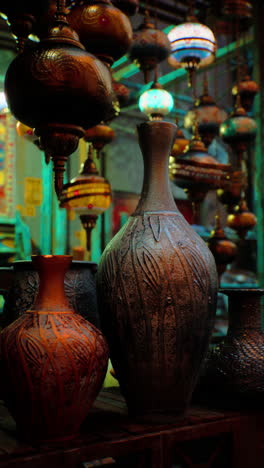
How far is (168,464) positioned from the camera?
121 centimetres

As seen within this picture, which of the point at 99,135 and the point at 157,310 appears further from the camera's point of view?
the point at 99,135

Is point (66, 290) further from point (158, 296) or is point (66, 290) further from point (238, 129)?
point (238, 129)

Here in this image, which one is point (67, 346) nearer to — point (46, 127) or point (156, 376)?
point (156, 376)

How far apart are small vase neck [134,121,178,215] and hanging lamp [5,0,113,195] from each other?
149 millimetres

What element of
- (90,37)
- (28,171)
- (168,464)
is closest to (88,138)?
(90,37)

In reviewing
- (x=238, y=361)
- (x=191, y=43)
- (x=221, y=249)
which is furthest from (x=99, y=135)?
(x=238, y=361)

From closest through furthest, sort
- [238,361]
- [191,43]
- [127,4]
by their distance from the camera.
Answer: [238,361] < [127,4] < [191,43]

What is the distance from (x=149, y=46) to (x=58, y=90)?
1586 mm

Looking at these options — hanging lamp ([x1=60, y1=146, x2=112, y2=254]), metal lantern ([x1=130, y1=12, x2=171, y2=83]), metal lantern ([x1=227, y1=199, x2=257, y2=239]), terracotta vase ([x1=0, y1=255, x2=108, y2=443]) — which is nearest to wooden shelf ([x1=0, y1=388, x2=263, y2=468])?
terracotta vase ([x1=0, y1=255, x2=108, y2=443])

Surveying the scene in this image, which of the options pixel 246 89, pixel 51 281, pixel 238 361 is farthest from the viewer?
pixel 246 89

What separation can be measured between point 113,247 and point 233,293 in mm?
386

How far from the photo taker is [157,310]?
48.6 inches

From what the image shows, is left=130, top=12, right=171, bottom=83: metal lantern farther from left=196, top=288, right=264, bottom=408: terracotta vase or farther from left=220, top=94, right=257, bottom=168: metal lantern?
left=196, top=288, right=264, bottom=408: terracotta vase

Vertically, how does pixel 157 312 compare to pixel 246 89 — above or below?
below
